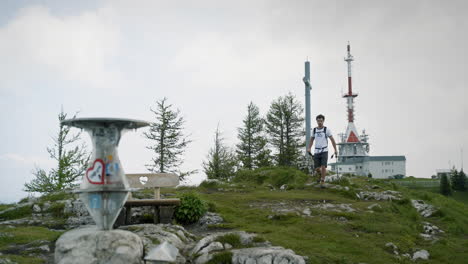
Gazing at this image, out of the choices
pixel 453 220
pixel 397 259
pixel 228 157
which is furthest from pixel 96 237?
pixel 228 157

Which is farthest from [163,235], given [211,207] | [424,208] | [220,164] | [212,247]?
[220,164]

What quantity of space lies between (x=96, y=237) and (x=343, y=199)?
33.2 ft

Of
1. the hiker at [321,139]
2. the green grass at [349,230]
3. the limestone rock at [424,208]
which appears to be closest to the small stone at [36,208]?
the green grass at [349,230]

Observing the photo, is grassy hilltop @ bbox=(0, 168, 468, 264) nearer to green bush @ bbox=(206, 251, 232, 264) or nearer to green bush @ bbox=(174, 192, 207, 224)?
green bush @ bbox=(174, 192, 207, 224)

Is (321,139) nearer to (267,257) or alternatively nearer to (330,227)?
(330,227)

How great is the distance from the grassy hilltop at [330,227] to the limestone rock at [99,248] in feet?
4.14

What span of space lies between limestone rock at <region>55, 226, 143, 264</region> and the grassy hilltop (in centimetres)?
126

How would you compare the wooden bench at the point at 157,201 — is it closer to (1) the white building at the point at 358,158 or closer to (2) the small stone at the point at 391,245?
(2) the small stone at the point at 391,245

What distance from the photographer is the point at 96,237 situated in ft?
20.6

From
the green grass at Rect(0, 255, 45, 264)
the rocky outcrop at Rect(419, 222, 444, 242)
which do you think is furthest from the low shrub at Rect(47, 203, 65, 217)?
the rocky outcrop at Rect(419, 222, 444, 242)

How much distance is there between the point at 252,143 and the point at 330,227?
91.6 ft

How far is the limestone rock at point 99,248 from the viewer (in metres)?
6.12

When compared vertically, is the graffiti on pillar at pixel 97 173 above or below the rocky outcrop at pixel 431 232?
above

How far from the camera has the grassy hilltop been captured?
7.53m
